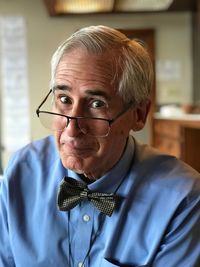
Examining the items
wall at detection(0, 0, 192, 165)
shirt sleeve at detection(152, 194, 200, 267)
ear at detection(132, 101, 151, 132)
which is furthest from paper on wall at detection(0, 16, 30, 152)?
shirt sleeve at detection(152, 194, 200, 267)

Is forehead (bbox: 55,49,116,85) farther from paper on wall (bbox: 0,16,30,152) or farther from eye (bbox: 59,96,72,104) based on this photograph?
paper on wall (bbox: 0,16,30,152)

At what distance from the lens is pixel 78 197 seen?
3.43ft

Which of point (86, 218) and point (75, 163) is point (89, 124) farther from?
point (86, 218)

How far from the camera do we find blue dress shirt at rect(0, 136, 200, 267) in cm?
98

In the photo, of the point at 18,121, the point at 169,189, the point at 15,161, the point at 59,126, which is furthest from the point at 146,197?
the point at 18,121

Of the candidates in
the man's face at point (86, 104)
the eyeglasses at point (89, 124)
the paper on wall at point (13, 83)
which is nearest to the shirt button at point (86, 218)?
the man's face at point (86, 104)

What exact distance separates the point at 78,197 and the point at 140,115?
26cm

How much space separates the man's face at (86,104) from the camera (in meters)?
0.95

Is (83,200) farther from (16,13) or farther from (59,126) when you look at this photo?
(16,13)

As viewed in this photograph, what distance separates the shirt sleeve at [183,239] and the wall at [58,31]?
14.0 feet

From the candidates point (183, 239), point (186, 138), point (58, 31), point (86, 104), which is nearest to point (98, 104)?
point (86, 104)

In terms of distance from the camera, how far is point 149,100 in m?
1.07

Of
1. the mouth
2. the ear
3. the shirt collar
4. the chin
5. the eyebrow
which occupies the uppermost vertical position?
the eyebrow

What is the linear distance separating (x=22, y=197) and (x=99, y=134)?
0.30 metres
